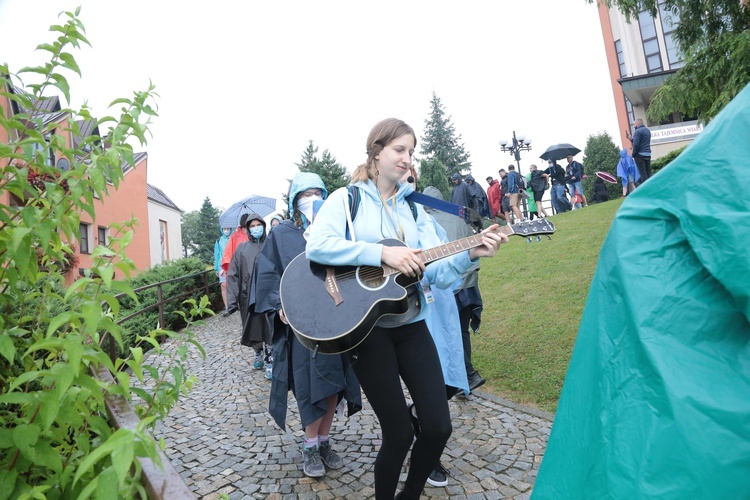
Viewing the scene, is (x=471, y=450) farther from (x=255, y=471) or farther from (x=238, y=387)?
(x=238, y=387)

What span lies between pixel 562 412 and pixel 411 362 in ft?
3.67

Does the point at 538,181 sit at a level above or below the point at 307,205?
above

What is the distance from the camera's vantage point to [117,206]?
27.3 meters

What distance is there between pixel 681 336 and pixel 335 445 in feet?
11.8

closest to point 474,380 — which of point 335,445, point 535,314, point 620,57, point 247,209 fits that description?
point 335,445

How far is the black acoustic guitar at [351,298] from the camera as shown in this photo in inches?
95.9

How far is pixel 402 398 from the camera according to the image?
2.41 meters

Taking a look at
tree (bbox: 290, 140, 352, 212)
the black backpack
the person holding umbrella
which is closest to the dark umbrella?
the black backpack

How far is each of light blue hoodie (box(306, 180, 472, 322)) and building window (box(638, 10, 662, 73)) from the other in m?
34.4

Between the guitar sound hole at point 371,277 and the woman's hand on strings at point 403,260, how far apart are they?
114 millimetres

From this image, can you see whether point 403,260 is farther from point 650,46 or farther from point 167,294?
point 650,46

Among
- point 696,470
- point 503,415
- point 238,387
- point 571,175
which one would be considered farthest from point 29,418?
point 571,175

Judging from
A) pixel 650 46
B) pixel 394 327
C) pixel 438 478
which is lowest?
pixel 438 478

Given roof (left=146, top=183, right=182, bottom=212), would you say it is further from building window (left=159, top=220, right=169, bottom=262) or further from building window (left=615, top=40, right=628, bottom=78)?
building window (left=615, top=40, right=628, bottom=78)
